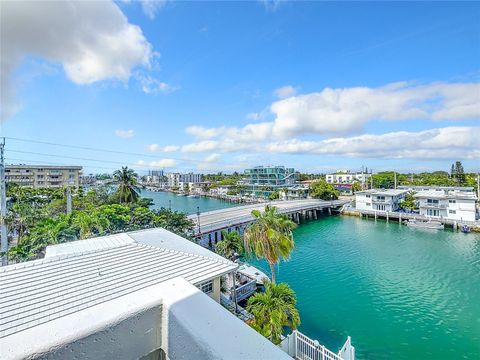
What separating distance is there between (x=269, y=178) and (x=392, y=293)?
6825cm

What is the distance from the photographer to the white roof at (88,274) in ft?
23.0

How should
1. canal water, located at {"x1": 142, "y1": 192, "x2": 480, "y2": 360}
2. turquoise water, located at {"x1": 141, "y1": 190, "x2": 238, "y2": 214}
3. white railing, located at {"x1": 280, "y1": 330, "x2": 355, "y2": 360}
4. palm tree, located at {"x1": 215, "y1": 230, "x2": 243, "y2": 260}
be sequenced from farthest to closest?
1. turquoise water, located at {"x1": 141, "y1": 190, "x2": 238, "y2": 214}
2. palm tree, located at {"x1": 215, "y1": 230, "x2": 243, "y2": 260}
3. canal water, located at {"x1": 142, "y1": 192, "x2": 480, "y2": 360}
4. white railing, located at {"x1": 280, "y1": 330, "x2": 355, "y2": 360}

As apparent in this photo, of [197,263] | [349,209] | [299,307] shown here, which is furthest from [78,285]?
[349,209]


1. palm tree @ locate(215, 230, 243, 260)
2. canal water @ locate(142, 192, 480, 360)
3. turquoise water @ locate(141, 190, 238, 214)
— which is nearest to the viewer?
canal water @ locate(142, 192, 480, 360)

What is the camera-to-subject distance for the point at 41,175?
72.9m

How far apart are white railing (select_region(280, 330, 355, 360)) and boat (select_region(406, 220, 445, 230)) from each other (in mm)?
33282

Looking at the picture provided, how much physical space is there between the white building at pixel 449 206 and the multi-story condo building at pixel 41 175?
79.9m

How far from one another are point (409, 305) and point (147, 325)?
61.9 feet

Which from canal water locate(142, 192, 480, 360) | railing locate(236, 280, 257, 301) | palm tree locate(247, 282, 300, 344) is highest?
palm tree locate(247, 282, 300, 344)

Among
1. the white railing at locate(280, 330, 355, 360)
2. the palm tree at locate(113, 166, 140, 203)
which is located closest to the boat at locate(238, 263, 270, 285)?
the white railing at locate(280, 330, 355, 360)

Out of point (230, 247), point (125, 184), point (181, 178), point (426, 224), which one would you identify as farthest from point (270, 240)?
point (181, 178)

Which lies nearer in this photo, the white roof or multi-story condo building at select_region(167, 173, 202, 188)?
the white roof

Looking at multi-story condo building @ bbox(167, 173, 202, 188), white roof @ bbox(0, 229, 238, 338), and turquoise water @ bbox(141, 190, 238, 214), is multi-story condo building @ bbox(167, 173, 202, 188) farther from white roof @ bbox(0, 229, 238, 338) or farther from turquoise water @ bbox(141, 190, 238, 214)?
white roof @ bbox(0, 229, 238, 338)

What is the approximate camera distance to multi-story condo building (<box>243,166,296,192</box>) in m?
83.5
